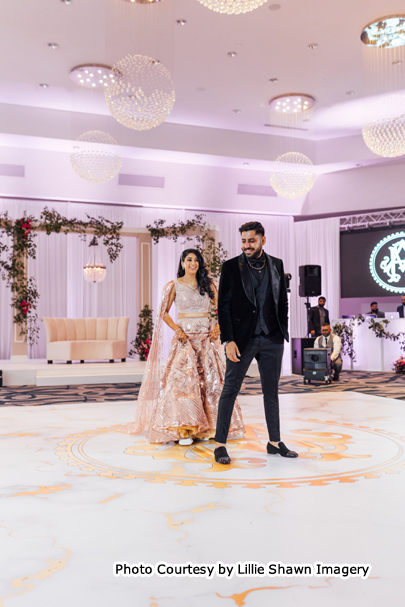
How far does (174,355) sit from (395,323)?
7.27 metres

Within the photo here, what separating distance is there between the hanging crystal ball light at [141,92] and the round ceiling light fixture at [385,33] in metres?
3.26

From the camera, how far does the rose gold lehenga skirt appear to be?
3629 mm

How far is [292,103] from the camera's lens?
→ 9281mm

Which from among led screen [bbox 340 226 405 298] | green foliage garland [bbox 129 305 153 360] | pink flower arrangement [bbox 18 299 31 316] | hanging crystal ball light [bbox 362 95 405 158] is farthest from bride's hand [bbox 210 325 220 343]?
led screen [bbox 340 226 405 298]

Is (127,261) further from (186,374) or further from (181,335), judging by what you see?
(186,374)

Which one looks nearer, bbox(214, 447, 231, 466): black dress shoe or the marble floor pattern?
the marble floor pattern

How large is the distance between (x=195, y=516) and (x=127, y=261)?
11082 mm

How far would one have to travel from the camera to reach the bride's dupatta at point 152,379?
3.96 m

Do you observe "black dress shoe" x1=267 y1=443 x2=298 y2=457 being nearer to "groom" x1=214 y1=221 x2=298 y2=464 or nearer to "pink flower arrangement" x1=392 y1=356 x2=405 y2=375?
"groom" x1=214 y1=221 x2=298 y2=464

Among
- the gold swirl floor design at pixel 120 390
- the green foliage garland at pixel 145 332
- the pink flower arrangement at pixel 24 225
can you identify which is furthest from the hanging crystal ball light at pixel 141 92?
the green foliage garland at pixel 145 332

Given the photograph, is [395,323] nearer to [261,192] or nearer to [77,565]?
[261,192]

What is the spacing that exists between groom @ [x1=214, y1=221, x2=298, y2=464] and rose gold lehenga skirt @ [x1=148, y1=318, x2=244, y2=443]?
469 mm

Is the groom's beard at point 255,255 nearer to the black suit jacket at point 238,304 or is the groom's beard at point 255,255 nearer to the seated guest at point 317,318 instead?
the black suit jacket at point 238,304

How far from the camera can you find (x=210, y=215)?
12289 millimetres
